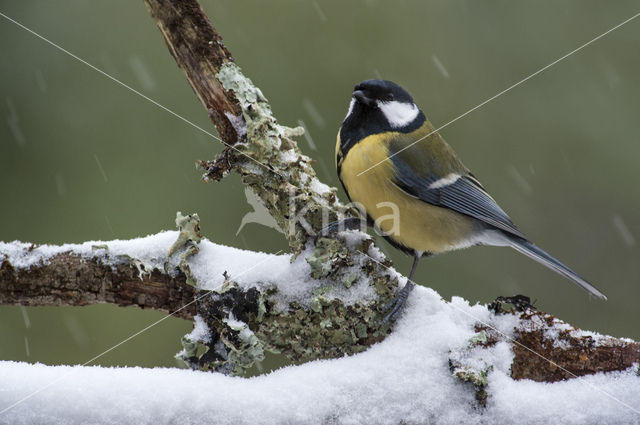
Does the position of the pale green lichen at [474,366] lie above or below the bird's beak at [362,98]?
below

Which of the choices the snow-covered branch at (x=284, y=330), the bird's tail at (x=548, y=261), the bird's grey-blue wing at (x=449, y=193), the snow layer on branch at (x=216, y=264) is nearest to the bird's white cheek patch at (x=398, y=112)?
the bird's grey-blue wing at (x=449, y=193)

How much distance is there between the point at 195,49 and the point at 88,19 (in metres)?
2.14

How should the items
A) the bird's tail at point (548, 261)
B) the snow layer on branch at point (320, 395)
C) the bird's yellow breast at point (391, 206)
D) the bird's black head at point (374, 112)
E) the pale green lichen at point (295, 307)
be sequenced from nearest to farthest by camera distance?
the snow layer on branch at point (320, 395), the pale green lichen at point (295, 307), the bird's tail at point (548, 261), the bird's yellow breast at point (391, 206), the bird's black head at point (374, 112)

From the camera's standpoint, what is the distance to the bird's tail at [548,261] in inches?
89.6

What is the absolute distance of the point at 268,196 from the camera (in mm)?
2145

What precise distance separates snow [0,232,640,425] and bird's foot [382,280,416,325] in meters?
0.10

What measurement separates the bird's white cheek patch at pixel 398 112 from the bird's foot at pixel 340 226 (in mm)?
633

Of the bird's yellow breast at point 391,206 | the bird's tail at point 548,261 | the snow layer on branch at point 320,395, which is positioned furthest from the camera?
the bird's yellow breast at point 391,206

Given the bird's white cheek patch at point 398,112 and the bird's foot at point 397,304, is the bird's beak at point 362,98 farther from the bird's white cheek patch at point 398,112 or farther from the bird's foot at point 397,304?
the bird's foot at point 397,304

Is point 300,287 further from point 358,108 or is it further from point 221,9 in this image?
point 221,9

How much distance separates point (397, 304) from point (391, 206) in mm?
648

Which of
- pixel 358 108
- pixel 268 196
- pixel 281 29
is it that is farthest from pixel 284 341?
pixel 281 29

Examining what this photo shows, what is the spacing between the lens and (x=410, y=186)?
8.11 feet

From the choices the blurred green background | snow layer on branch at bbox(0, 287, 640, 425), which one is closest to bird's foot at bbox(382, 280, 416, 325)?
snow layer on branch at bbox(0, 287, 640, 425)
